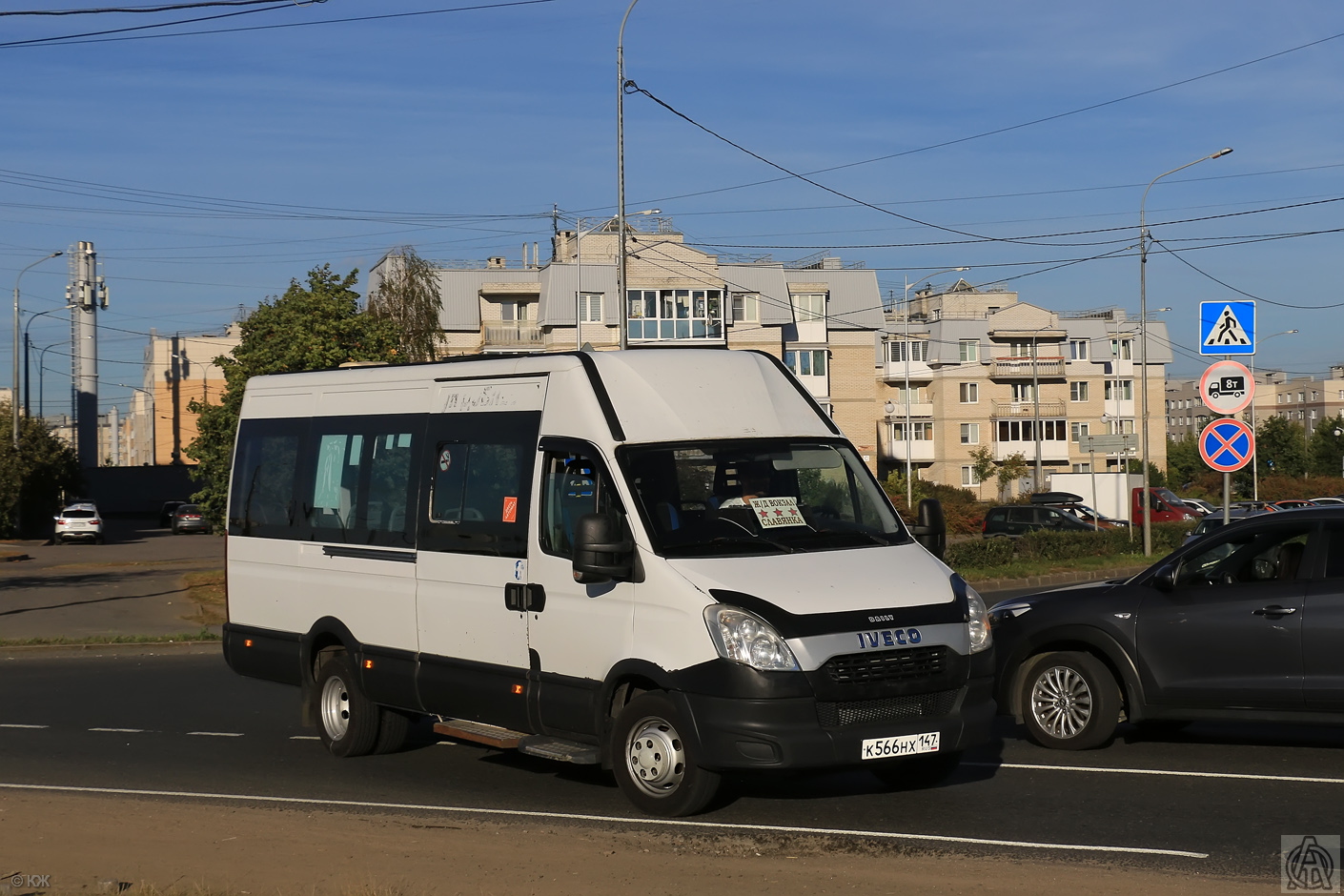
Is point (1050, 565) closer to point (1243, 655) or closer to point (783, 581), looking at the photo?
point (1243, 655)

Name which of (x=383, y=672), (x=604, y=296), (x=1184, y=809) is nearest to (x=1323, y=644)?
(x=1184, y=809)

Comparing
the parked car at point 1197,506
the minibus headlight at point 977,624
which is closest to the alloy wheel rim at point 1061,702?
the minibus headlight at point 977,624

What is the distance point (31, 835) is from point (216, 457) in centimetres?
2765

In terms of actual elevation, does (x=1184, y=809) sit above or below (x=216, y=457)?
below

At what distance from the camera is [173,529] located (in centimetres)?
6519

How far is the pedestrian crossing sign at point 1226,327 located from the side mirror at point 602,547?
12.0 m

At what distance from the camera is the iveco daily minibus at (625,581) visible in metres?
7.50

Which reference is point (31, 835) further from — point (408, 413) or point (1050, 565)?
point (1050, 565)

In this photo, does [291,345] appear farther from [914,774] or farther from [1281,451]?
[1281,451]

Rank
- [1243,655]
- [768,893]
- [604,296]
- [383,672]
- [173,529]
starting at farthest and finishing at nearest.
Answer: [604,296], [173,529], [383,672], [1243,655], [768,893]

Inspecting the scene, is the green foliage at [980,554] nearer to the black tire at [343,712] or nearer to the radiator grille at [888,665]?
the black tire at [343,712]

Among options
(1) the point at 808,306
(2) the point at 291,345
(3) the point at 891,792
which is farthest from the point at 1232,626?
(1) the point at 808,306

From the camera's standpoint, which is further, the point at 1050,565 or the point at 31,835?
the point at 1050,565

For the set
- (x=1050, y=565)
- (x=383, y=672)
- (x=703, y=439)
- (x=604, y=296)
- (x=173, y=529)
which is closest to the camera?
(x=703, y=439)
